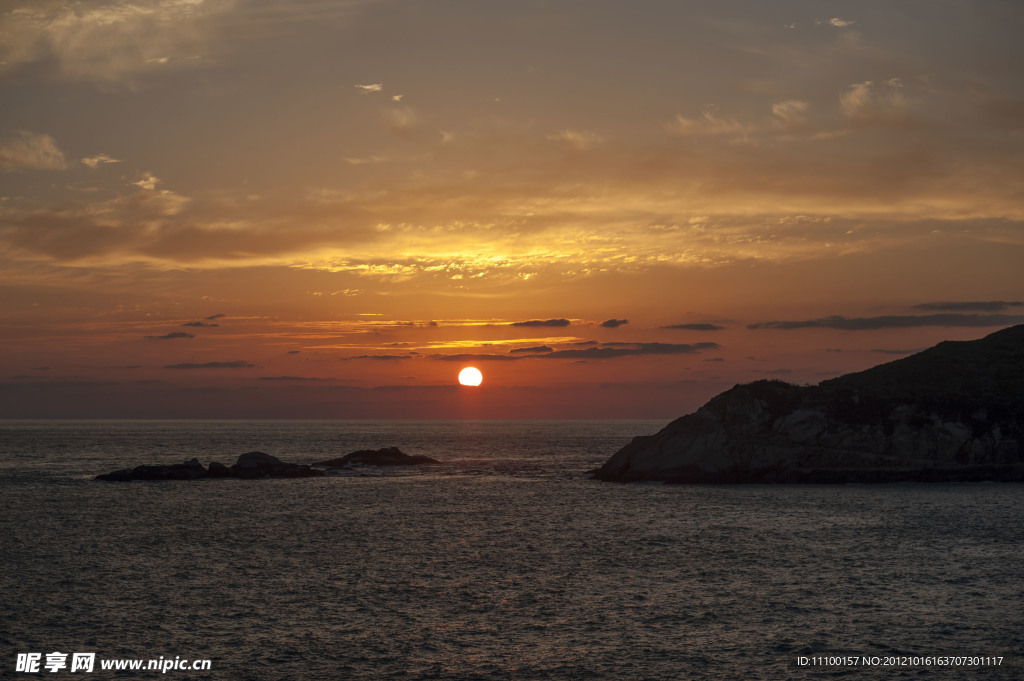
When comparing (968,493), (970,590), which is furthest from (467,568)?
(968,493)

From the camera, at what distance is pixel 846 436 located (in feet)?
344

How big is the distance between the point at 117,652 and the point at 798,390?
101868 mm

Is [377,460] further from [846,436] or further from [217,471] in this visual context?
[846,436]

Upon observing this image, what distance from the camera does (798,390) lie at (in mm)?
115875

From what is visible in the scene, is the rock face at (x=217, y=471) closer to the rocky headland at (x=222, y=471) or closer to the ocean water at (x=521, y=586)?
the rocky headland at (x=222, y=471)

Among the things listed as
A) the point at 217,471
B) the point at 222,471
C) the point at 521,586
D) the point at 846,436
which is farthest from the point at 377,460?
the point at 521,586

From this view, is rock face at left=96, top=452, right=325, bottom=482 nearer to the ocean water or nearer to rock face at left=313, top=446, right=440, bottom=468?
rock face at left=313, top=446, right=440, bottom=468

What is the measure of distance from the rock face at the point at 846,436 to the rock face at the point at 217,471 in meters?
45.6

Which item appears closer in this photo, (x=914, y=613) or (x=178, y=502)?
(x=914, y=613)

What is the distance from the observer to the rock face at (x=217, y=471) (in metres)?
→ 111

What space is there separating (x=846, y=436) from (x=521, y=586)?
249 ft

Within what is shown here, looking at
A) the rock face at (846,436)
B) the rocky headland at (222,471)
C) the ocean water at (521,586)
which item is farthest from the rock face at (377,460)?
the ocean water at (521,586)

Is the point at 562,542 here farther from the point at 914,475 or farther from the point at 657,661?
the point at 914,475

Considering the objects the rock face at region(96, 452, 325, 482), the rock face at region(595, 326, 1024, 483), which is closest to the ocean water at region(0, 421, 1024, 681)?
the rock face at region(595, 326, 1024, 483)
